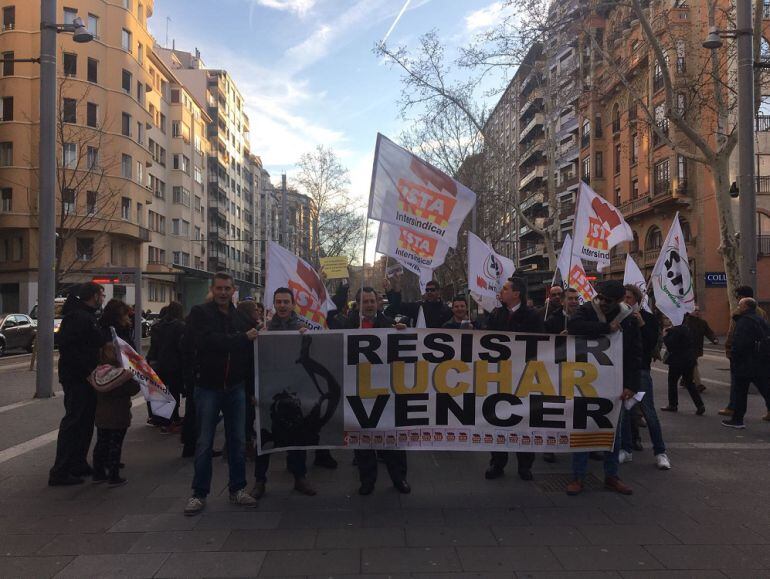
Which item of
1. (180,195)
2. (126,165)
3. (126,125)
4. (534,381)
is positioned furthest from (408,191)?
(180,195)

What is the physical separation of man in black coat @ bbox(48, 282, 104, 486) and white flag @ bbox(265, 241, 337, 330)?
2.13m

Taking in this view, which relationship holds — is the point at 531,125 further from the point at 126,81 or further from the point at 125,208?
the point at 125,208

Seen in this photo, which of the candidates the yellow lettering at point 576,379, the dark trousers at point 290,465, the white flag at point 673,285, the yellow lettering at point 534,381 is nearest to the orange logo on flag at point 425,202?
the yellow lettering at point 534,381

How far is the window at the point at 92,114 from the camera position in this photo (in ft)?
132

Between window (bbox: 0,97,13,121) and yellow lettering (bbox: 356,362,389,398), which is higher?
window (bbox: 0,97,13,121)

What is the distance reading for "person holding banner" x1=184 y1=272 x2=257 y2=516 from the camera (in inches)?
197

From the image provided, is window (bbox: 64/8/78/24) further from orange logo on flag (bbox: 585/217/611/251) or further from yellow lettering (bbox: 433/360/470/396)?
yellow lettering (bbox: 433/360/470/396)

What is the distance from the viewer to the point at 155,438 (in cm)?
795

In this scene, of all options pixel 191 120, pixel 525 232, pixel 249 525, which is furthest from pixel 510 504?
pixel 525 232

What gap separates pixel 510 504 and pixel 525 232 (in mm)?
72990

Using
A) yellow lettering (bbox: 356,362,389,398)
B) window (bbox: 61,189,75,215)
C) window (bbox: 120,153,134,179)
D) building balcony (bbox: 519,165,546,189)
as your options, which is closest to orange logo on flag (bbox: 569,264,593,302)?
yellow lettering (bbox: 356,362,389,398)

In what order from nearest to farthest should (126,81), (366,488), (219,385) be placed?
(219,385)
(366,488)
(126,81)

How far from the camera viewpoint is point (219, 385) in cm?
502

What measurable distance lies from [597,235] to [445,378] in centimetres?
445
